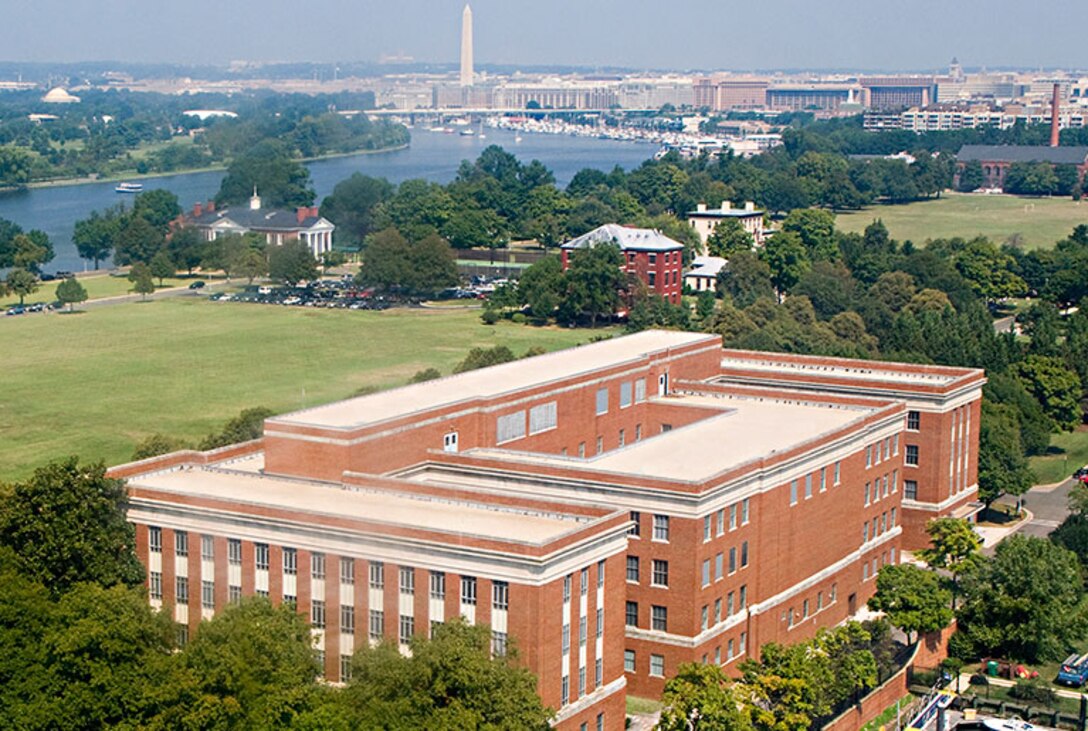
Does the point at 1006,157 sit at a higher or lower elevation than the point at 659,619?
higher

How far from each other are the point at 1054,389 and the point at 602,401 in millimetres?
17586

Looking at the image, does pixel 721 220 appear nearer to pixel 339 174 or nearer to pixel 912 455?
pixel 339 174

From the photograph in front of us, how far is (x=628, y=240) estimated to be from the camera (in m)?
63.0

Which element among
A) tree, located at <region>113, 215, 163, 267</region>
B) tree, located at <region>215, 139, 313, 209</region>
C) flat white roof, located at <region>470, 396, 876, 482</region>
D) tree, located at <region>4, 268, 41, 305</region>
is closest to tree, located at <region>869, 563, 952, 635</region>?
flat white roof, located at <region>470, 396, 876, 482</region>

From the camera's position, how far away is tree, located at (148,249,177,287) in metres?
66.9

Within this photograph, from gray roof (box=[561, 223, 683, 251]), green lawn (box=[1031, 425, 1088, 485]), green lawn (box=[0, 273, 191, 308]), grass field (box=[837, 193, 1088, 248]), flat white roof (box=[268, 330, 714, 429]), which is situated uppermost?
flat white roof (box=[268, 330, 714, 429])

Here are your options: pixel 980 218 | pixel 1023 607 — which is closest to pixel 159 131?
pixel 980 218

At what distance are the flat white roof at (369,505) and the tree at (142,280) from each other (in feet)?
128

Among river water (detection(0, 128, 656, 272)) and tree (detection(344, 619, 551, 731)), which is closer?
tree (detection(344, 619, 551, 731))

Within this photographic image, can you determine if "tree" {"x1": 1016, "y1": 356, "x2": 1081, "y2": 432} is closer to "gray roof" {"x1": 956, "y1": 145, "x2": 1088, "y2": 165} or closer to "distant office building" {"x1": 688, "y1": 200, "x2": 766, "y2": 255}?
"distant office building" {"x1": 688, "y1": 200, "x2": 766, "y2": 255}

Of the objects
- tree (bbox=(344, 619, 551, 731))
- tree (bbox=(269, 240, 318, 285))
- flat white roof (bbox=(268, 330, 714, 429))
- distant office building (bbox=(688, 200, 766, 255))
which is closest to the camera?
tree (bbox=(344, 619, 551, 731))

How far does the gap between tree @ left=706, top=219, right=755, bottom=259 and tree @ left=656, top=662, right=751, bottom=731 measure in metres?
50.2

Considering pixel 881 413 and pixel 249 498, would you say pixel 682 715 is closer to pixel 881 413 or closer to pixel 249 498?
pixel 249 498

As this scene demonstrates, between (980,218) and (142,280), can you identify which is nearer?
(142,280)
